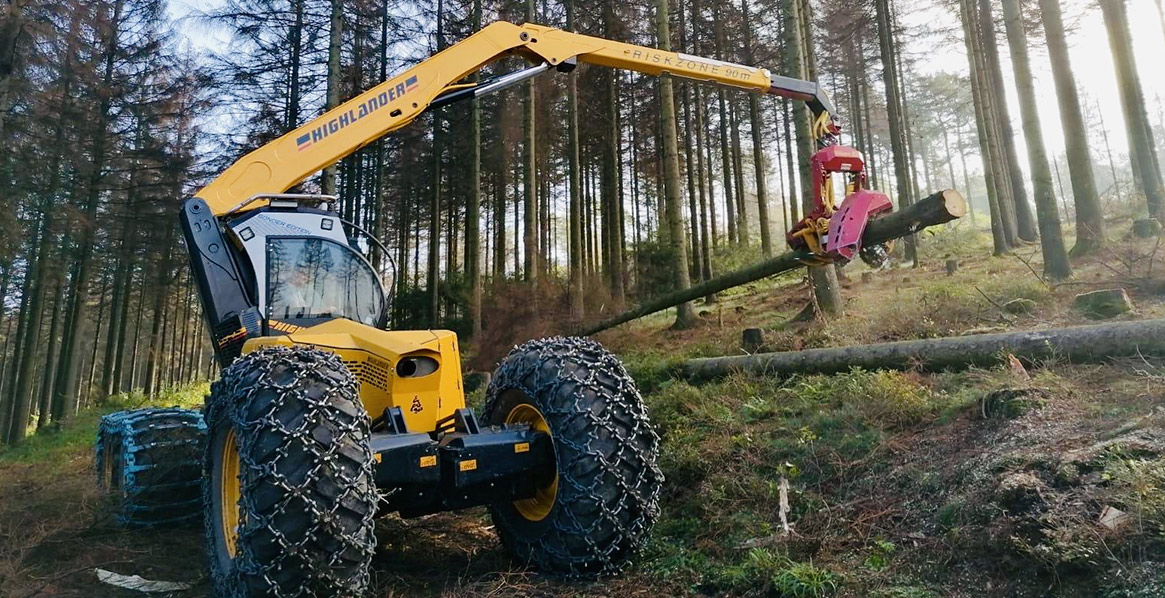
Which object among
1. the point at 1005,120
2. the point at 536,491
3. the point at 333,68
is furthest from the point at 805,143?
the point at 1005,120

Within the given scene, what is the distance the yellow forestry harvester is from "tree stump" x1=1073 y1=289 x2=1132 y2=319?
336 cm

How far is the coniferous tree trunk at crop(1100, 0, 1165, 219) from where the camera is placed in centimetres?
1434

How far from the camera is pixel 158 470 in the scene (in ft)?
21.1

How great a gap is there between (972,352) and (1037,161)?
693cm

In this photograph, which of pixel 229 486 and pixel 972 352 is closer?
pixel 229 486

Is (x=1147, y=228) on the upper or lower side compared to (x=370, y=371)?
upper

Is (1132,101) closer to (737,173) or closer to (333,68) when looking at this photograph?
(737,173)

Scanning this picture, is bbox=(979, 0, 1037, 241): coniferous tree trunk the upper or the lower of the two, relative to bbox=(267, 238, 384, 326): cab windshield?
upper

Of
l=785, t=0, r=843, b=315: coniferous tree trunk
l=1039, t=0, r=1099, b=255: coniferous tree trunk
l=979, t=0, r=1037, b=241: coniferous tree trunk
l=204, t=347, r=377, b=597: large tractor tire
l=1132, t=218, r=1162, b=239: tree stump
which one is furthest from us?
l=979, t=0, r=1037, b=241: coniferous tree trunk

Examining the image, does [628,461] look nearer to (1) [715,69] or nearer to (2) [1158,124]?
(1) [715,69]

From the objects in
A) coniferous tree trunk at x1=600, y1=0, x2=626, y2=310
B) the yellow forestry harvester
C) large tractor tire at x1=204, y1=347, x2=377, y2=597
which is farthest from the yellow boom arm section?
coniferous tree trunk at x1=600, y1=0, x2=626, y2=310

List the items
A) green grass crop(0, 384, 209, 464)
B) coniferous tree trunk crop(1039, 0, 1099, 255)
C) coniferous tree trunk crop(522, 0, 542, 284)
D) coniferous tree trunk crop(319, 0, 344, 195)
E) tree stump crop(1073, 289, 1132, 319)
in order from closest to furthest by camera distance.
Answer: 1. tree stump crop(1073, 289, 1132, 319)
2. coniferous tree trunk crop(1039, 0, 1099, 255)
3. coniferous tree trunk crop(319, 0, 344, 195)
4. green grass crop(0, 384, 209, 464)
5. coniferous tree trunk crop(522, 0, 542, 284)

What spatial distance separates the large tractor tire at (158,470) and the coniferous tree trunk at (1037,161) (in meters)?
11.4

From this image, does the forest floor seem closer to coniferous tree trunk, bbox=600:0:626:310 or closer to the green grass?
the green grass
